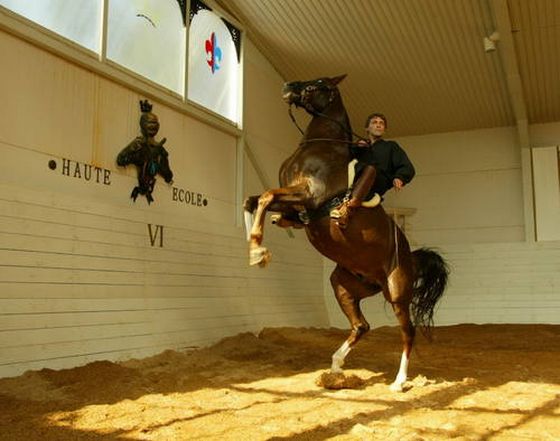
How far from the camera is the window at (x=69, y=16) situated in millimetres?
4973

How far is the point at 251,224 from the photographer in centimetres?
429

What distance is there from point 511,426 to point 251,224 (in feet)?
7.13

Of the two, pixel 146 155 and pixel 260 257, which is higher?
pixel 146 155

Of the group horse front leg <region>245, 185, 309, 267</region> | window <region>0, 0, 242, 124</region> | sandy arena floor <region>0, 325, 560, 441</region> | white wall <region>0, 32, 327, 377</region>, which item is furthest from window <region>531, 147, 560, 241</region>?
horse front leg <region>245, 185, 309, 267</region>

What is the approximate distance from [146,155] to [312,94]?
90.0 inches

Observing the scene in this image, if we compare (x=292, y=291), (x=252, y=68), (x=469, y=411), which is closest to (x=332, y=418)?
(x=469, y=411)

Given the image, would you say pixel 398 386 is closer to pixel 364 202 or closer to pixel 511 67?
pixel 364 202

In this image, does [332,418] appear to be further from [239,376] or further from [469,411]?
[239,376]

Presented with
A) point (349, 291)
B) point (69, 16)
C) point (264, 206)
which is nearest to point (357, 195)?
point (264, 206)

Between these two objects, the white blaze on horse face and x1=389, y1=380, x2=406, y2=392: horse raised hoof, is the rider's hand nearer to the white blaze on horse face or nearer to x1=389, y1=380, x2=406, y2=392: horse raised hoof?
the white blaze on horse face

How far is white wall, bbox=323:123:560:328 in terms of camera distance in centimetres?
980

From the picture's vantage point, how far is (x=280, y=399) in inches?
153

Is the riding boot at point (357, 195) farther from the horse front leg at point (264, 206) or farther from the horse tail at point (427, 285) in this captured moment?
the horse tail at point (427, 285)

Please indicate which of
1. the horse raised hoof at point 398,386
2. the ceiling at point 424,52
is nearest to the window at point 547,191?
the ceiling at point 424,52
